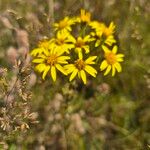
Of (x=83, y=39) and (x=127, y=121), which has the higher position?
(x=83, y=39)

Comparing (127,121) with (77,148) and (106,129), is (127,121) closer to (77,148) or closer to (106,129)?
(106,129)

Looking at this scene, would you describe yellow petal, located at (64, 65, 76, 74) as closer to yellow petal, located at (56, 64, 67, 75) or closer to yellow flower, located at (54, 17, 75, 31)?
yellow petal, located at (56, 64, 67, 75)

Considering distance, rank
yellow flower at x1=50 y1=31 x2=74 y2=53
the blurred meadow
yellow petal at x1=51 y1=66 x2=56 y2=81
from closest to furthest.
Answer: yellow petal at x1=51 y1=66 x2=56 y2=81
yellow flower at x1=50 y1=31 x2=74 y2=53
the blurred meadow

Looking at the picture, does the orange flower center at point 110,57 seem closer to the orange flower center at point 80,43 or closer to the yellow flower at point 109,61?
the yellow flower at point 109,61

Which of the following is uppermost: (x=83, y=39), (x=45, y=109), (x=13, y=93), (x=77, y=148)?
(x=83, y=39)

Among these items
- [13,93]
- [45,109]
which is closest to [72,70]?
[13,93]

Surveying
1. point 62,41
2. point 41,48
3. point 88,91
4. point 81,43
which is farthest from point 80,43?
point 88,91

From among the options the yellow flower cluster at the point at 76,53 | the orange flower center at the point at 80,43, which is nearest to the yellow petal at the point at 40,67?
the yellow flower cluster at the point at 76,53

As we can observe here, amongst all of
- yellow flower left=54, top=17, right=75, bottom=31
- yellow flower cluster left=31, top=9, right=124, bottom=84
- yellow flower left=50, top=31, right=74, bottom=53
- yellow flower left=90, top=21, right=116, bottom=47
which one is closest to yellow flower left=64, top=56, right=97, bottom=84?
yellow flower cluster left=31, top=9, right=124, bottom=84
